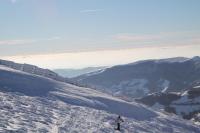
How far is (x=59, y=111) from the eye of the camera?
66750 millimetres

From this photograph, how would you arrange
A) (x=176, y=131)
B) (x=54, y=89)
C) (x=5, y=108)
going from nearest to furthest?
(x=5, y=108), (x=176, y=131), (x=54, y=89)

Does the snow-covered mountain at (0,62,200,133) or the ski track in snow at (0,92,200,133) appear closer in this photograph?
the ski track in snow at (0,92,200,133)

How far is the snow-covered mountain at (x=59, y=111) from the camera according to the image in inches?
2074

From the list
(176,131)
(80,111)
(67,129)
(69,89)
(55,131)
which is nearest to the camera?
(55,131)

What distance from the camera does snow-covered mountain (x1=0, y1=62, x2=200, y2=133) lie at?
173ft

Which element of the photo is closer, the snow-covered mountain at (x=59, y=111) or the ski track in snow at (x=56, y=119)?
the ski track in snow at (x=56, y=119)

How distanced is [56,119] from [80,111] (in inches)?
534

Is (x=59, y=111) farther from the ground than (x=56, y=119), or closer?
farther from the ground

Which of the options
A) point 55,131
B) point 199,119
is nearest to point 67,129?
point 55,131

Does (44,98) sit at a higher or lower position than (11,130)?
higher

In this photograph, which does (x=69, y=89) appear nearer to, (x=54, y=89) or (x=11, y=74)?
(x=54, y=89)

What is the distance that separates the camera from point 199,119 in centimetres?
16738

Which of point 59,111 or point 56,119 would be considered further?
point 59,111

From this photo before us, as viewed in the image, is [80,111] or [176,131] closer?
[80,111]
